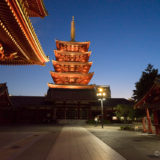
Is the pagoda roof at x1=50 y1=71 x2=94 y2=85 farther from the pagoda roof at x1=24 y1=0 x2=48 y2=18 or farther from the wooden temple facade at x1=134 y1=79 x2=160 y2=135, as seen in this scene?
the wooden temple facade at x1=134 y1=79 x2=160 y2=135

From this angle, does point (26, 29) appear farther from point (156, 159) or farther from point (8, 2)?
point (156, 159)

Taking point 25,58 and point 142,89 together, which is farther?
point 142,89

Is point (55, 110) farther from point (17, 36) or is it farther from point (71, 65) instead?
point (17, 36)

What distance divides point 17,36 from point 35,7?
15.0ft

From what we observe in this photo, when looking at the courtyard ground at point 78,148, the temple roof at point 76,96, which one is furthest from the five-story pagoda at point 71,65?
the courtyard ground at point 78,148

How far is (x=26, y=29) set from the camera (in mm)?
7348

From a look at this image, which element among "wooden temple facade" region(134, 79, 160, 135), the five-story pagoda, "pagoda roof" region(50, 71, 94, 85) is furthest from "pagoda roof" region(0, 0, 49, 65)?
the five-story pagoda

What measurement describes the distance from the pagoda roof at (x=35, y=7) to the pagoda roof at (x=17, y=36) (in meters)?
0.37

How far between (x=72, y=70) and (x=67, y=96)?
7.53m

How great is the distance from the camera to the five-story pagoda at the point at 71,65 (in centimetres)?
3155

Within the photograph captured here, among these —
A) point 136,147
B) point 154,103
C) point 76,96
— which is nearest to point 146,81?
point 154,103

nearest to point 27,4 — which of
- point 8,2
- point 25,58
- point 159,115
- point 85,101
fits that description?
point 25,58

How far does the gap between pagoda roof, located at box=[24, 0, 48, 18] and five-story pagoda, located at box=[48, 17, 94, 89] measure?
1955 cm

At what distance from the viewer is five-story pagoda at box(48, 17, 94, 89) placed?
31.5 metres
